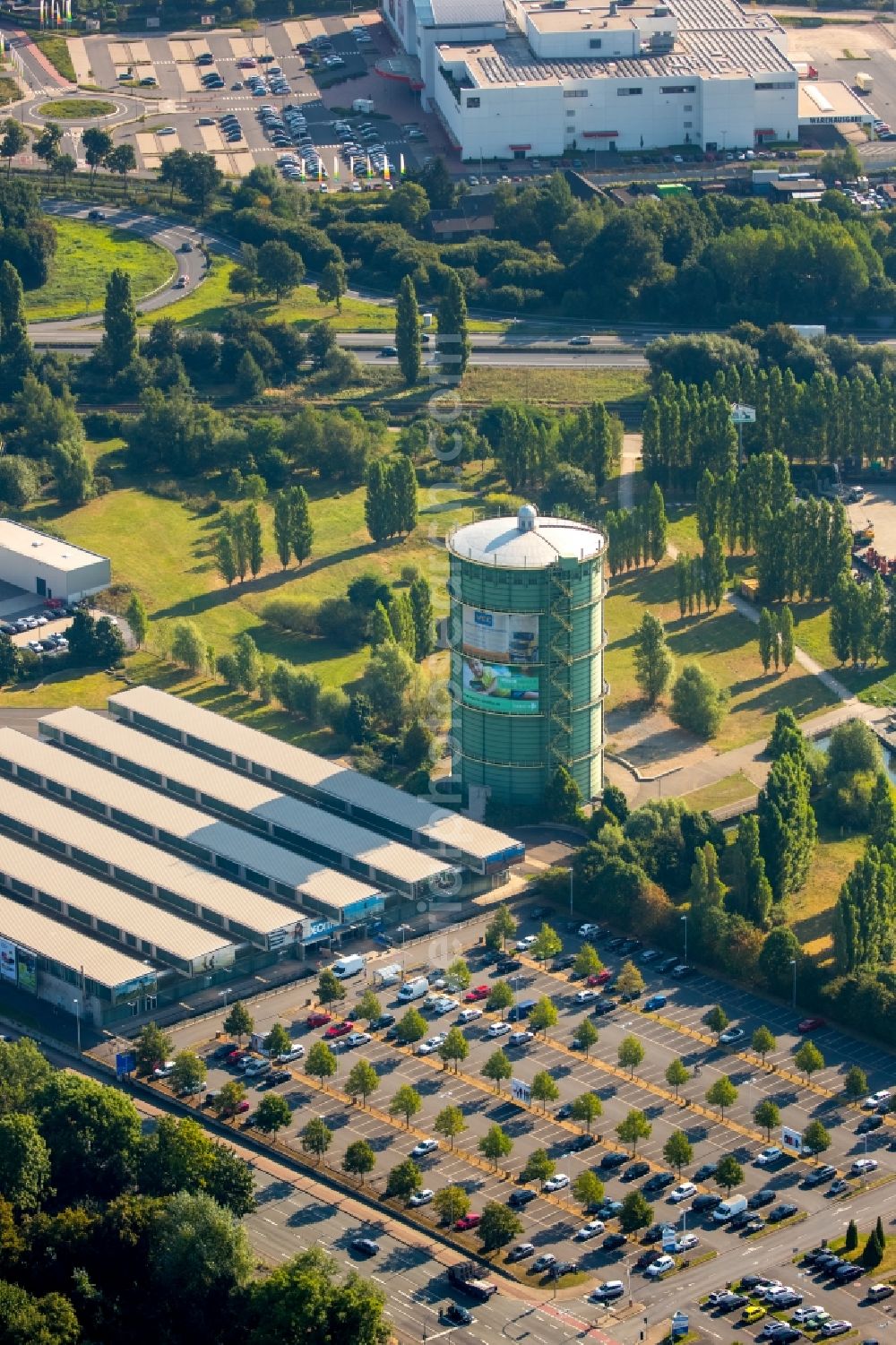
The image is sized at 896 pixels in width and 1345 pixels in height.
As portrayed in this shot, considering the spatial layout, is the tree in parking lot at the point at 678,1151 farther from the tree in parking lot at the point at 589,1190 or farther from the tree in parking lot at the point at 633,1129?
the tree in parking lot at the point at 589,1190

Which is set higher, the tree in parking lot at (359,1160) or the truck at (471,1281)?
the tree in parking lot at (359,1160)

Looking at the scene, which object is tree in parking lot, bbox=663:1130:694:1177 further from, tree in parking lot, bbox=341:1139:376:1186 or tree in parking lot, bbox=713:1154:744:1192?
tree in parking lot, bbox=341:1139:376:1186

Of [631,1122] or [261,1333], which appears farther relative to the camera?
[631,1122]

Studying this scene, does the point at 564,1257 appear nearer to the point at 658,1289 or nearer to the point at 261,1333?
the point at 658,1289

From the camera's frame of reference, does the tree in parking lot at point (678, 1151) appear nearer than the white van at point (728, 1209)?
No

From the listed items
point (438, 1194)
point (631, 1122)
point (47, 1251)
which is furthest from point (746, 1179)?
point (47, 1251)

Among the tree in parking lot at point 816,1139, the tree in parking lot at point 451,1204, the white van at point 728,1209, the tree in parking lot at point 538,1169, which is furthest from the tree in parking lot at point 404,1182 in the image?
the tree in parking lot at point 816,1139
